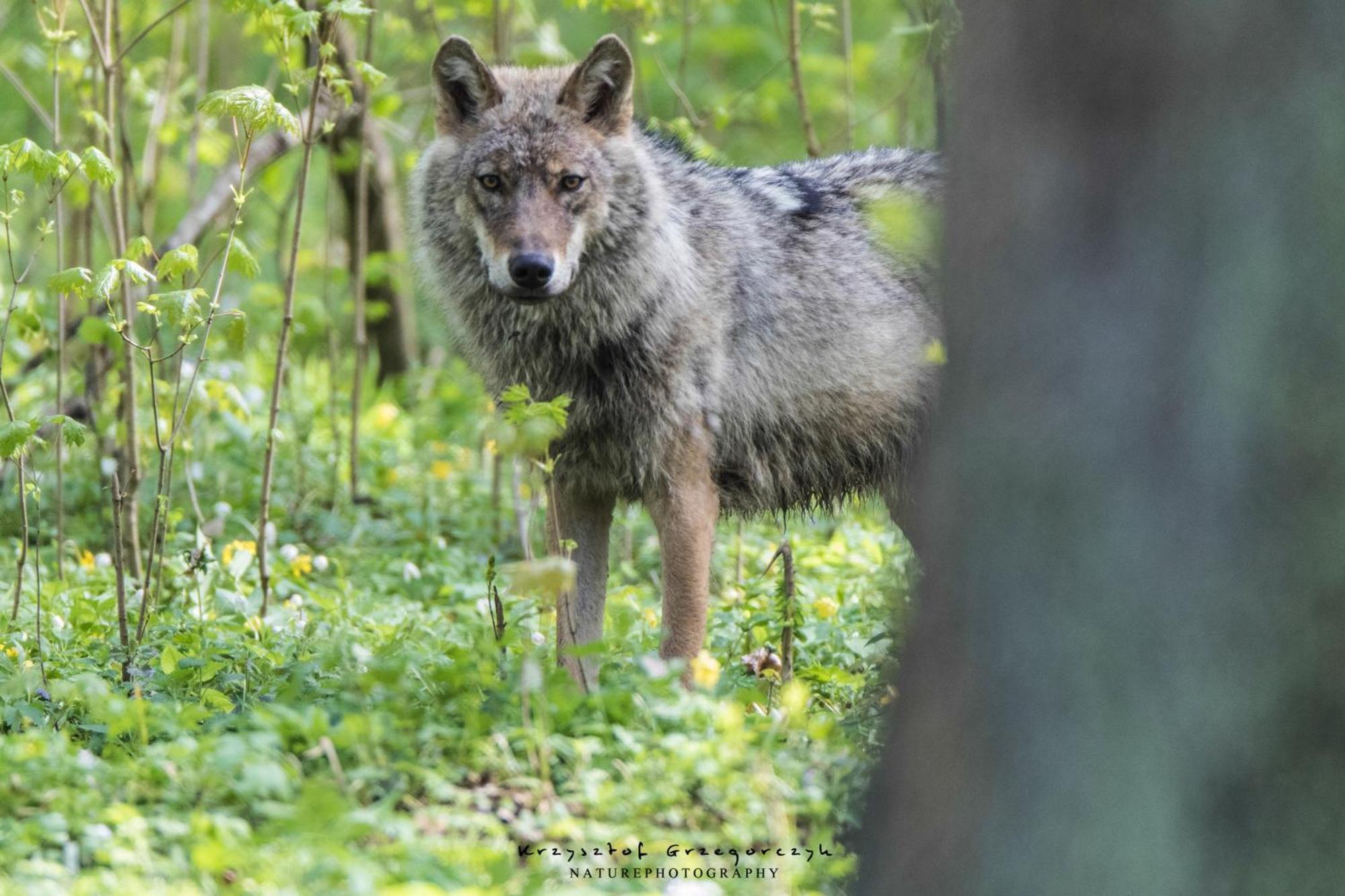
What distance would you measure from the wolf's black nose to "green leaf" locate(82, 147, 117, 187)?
1286 mm

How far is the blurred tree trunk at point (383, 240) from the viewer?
812 centimetres

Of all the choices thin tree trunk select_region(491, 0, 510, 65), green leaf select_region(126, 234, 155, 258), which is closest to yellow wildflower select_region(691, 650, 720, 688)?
green leaf select_region(126, 234, 155, 258)

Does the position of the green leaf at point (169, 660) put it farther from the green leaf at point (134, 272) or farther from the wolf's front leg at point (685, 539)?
the wolf's front leg at point (685, 539)

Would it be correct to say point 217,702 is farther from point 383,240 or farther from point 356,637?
point 383,240

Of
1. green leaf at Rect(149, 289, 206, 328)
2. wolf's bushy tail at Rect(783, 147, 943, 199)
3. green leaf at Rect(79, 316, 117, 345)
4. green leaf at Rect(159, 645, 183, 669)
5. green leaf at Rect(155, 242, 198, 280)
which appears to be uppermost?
wolf's bushy tail at Rect(783, 147, 943, 199)

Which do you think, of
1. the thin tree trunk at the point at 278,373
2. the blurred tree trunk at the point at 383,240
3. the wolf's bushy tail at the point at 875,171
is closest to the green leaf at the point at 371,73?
the thin tree trunk at the point at 278,373

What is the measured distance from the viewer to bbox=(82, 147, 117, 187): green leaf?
4062 millimetres

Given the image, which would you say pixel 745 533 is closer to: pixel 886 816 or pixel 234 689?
pixel 234 689

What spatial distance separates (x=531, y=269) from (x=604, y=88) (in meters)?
0.85

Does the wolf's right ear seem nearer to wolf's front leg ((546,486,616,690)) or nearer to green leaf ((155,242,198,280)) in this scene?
green leaf ((155,242,198,280))

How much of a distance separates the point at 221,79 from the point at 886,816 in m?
10.7

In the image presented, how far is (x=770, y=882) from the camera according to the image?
2740 millimetres

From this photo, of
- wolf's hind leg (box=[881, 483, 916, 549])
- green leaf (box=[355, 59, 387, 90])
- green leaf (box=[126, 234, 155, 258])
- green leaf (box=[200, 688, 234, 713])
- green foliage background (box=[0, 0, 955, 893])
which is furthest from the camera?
wolf's hind leg (box=[881, 483, 916, 549])

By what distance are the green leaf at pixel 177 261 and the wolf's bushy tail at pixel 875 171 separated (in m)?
2.43
